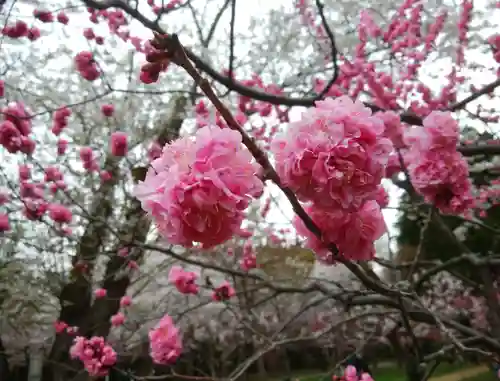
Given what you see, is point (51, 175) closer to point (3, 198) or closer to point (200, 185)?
point (3, 198)

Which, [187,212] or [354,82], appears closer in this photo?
[187,212]

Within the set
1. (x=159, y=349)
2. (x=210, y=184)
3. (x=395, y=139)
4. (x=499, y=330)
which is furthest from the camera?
(x=499, y=330)

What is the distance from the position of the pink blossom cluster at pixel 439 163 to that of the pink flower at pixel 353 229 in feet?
1.30

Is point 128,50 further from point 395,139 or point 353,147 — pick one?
point 353,147

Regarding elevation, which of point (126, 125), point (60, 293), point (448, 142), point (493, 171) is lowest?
point (448, 142)

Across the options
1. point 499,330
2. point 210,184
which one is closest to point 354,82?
point 499,330

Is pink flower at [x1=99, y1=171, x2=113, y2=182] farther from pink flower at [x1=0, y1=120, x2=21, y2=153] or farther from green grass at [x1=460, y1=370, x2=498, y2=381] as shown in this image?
green grass at [x1=460, y1=370, x2=498, y2=381]

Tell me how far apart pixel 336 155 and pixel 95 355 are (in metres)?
2.09

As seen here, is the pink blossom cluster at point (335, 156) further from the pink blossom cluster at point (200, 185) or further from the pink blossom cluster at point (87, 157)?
the pink blossom cluster at point (87, 157)

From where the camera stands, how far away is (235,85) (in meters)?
1.68

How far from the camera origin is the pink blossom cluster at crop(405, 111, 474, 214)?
46.2 inches

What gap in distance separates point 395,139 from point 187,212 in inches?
41.1

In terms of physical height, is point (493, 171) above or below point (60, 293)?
below

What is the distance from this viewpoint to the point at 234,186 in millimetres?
602
